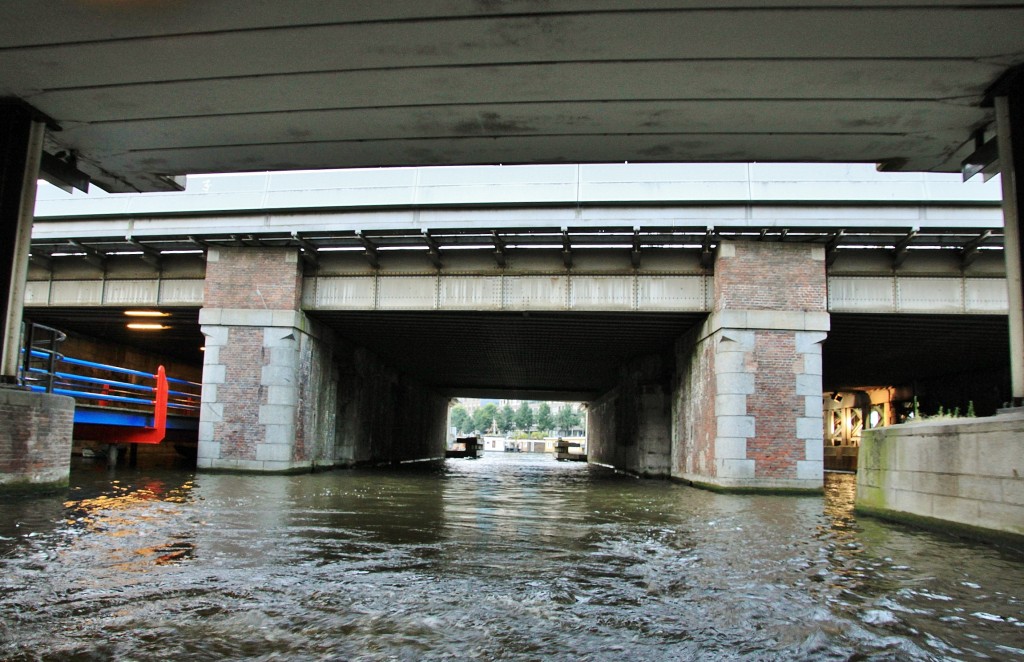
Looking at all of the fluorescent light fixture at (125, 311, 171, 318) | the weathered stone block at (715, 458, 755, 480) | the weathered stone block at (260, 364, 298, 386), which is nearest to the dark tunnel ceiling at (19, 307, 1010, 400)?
the fluorescent light fixture at (125, 311, 171, 318)

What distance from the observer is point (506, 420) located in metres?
164

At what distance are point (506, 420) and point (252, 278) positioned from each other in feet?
476

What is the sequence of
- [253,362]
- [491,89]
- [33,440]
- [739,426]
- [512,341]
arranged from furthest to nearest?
1. [512,341]
2. [253,362]
3. [739,426]
4. [33,440]
5. [491,89]

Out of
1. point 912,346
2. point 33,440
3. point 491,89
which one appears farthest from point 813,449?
point 33,440

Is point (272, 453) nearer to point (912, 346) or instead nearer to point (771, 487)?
point (771, 487)

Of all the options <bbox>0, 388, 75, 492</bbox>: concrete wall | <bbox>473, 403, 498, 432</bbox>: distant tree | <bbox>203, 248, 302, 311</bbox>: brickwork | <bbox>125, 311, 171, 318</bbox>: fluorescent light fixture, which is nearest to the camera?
<bbox>0, 388, 75, 492</bbox>: concrete wall

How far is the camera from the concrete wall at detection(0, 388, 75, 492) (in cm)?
1136

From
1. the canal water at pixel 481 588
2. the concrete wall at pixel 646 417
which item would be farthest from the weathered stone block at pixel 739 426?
the concrete wall at pixel 646 417

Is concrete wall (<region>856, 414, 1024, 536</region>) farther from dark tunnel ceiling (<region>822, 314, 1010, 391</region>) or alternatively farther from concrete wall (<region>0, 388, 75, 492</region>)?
concrete wall (<region>0, 388, 75, 492</region>)

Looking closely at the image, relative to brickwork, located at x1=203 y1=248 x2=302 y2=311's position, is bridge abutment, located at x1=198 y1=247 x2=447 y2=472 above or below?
below

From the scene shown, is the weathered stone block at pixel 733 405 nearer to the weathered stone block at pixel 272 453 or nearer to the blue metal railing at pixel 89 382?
the weathered stone block at pixel 272 453

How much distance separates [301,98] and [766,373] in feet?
46.3

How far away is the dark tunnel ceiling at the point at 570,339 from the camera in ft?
71.5

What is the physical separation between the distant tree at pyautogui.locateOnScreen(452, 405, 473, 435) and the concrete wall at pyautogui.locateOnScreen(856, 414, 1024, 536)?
157 m
